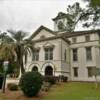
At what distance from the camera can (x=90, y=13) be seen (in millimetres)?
23766

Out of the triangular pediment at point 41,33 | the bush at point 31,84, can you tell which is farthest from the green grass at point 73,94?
the triangular pediment at point 41,33

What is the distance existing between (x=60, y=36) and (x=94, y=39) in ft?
23.7

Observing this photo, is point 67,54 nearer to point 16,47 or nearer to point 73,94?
point 16,47

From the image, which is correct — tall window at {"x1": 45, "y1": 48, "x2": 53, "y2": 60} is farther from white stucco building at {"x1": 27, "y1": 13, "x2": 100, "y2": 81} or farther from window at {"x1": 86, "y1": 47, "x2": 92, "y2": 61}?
window at {"x1": 86, "y1": 47, "x2": 92, "y2": 61}

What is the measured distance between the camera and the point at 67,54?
4150cm

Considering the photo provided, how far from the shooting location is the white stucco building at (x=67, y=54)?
125 ft

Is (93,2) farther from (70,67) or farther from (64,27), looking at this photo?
(70,67)

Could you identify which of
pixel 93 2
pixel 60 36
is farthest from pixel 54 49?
pixel 93 2

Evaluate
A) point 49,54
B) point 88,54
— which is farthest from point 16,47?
point 88,54

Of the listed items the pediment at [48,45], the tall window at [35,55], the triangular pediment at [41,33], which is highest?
the triangular pediment at [41,33]

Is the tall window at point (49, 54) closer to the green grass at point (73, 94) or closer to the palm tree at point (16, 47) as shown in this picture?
the palm tree at point (16, 47)

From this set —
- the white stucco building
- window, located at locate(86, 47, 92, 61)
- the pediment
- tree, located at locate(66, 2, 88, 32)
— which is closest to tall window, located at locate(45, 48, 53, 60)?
the white stucco building

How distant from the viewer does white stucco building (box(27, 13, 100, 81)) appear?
38125 millimetres

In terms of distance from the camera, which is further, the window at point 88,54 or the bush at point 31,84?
the window at point 88,54
